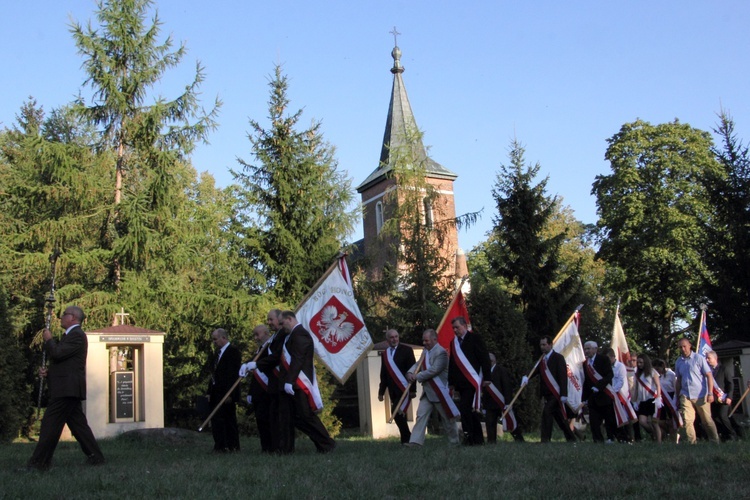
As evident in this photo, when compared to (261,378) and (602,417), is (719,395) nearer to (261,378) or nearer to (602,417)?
(602,417)

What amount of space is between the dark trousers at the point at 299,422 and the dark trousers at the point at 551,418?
4321mm

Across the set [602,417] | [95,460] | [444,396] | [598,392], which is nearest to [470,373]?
[444,396]

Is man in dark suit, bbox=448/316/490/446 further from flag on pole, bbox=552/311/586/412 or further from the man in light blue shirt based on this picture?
flag on pole, bbox=552/311/586/412

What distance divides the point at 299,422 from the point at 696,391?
243 inches

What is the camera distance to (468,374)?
12.4 metres

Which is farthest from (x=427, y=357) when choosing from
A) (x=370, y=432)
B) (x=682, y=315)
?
(x=682, y=315)

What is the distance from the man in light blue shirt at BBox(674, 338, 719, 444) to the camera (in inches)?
508

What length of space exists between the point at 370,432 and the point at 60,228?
440 inches

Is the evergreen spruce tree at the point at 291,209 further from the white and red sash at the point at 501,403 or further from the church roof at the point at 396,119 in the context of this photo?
the church roof at the point at 396,119

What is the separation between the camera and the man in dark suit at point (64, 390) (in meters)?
9.44

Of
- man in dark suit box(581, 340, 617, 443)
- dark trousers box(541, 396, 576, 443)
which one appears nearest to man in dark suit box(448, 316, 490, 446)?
dark trousers box(541, 396, 576, 443)

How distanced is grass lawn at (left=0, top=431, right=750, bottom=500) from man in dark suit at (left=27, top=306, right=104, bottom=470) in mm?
307

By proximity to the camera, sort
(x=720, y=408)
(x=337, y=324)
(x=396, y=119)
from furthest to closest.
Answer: (x=396, y=119)
(x=337, y=324)
(x=720, y=408)

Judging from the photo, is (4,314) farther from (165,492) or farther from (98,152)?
(165,492)
